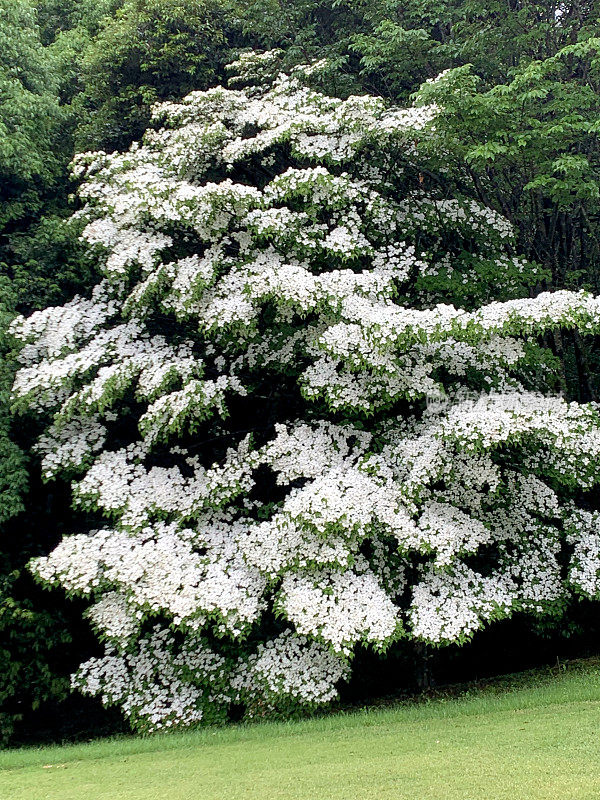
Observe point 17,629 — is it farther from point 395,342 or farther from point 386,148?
point 386,148

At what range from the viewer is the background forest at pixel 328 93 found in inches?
348

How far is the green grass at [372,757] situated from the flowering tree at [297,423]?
77 cm

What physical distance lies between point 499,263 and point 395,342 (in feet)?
10.1

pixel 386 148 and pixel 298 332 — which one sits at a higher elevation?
pixel 386 148

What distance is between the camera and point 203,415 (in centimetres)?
834

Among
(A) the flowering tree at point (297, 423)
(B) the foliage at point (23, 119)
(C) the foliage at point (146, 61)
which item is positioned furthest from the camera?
(C) the foliage at point (146, 61)

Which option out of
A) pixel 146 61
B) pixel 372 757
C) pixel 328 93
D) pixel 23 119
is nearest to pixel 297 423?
pixel 372 757

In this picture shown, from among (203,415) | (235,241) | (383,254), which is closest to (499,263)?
(383,254)

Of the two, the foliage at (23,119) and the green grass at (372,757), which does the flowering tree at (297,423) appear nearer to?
the green grass at (372,757)

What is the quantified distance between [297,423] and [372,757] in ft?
13.6

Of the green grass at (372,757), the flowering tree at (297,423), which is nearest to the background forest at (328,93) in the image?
the flowering tree at (297,423)

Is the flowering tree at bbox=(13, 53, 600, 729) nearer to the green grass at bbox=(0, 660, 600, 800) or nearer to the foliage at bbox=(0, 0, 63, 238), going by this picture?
the green grass at bbox=(0, 660, 600, 800)

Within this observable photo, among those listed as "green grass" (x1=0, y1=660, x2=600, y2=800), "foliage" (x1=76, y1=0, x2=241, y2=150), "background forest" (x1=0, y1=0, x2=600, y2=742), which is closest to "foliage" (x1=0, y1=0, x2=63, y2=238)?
"background forest" (x1=0, y1=0, x2=600, y2=742)

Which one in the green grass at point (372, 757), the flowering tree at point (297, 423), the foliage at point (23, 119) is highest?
the foliage at point (23, 119)
